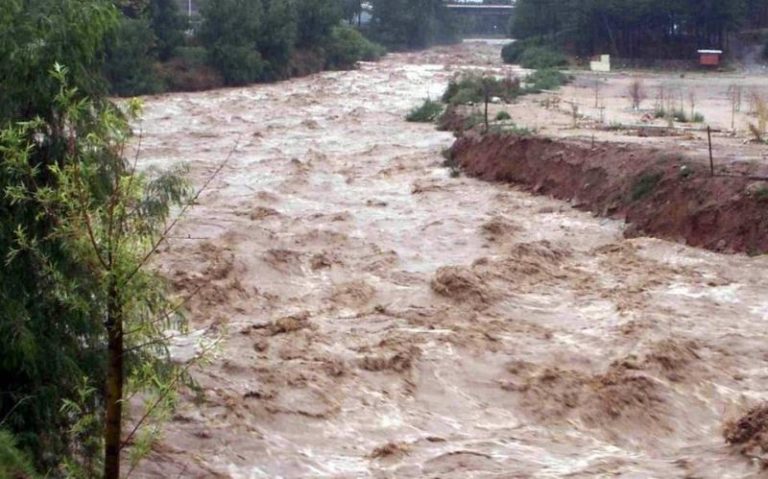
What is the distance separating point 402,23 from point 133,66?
5244 centimetres

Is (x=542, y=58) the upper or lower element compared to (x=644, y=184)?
upper

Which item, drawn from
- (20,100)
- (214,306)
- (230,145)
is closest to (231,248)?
(214,306)

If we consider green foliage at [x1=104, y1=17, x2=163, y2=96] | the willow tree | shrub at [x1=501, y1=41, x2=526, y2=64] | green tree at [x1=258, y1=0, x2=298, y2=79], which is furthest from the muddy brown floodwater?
shrub at [x1=501, y1=41, x2=526, y2=64]

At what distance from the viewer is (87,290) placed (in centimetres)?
781

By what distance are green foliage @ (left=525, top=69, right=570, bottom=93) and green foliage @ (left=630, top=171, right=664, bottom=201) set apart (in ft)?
81.5

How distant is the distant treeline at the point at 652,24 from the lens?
6731 centimetres

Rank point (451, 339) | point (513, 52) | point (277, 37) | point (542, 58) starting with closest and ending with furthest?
1. point (451, 339)
2. point (277, 37)
3. point (542, 58)
4. point (513, 52)

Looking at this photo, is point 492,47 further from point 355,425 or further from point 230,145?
point 355,425

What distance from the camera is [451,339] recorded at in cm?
1437

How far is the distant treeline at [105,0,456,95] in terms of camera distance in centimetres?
5084

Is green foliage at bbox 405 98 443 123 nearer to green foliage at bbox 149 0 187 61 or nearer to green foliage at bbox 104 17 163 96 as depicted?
green foliage at bbox 104 17 163 96

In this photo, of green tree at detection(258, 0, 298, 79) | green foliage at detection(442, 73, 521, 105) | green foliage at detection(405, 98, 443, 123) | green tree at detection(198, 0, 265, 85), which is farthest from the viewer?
green tree at detection(258, 0, 298, 79)

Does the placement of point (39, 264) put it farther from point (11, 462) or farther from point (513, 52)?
point (513, 52)

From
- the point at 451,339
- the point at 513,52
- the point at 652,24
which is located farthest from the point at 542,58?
the point at 451,339
